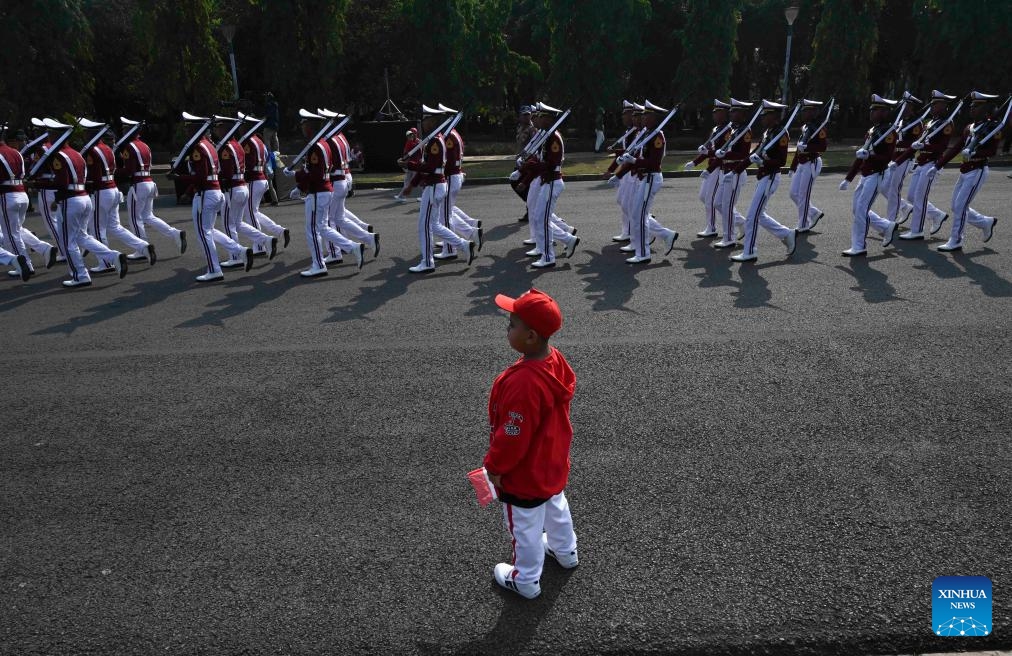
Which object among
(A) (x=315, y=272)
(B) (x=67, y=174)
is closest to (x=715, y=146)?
(A) (x=315, y=272)

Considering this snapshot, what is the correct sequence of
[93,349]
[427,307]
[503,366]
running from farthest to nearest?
[427,307] → [93,349] → [503,366]

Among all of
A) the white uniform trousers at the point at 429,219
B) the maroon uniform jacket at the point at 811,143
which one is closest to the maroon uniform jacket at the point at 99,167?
the white uniform trousers at the point at 429,219

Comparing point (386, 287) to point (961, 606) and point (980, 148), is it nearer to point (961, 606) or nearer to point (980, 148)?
point (961, 606)

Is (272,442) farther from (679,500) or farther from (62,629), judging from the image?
(679,500)

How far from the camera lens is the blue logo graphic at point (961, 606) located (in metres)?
3.58

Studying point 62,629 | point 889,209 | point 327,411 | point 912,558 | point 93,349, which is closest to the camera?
point 62,629

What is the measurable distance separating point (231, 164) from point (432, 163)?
308cm

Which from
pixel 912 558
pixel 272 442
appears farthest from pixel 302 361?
pixel 912 558

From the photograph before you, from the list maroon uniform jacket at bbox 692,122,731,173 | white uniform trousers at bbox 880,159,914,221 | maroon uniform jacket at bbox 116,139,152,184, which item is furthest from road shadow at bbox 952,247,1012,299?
maroon uniform jacket at bbox 116,139,152,184

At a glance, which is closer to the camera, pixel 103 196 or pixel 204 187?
pixel 204 187

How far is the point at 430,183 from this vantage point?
11.0 meters

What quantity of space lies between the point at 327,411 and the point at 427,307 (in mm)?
3188

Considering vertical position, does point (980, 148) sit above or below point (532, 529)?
above

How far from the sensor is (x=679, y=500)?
4742 mm
